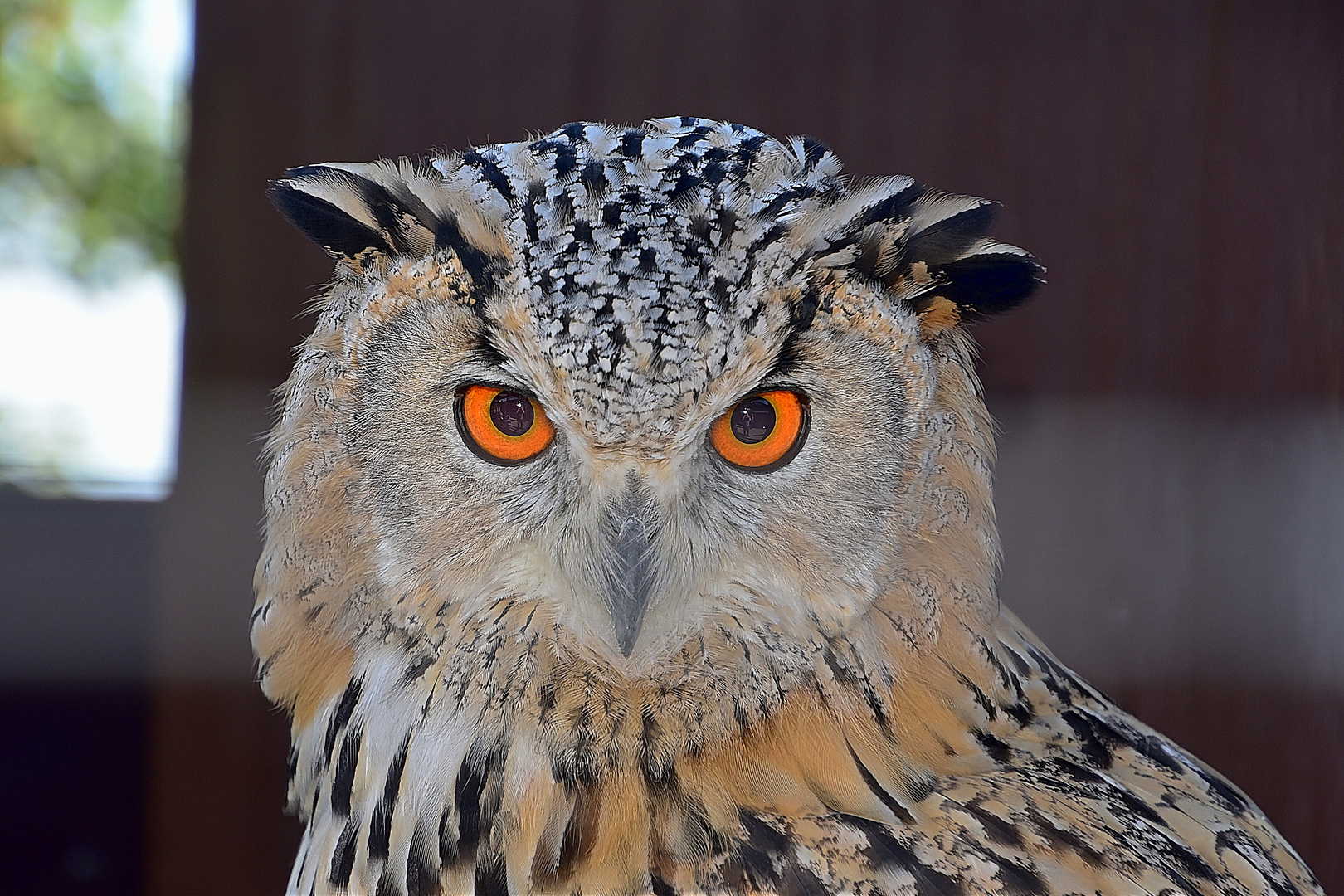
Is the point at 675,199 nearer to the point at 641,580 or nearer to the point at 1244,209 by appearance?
the point at 641,580

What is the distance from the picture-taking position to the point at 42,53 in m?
1.40

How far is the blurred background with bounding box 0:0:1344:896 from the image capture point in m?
1.13

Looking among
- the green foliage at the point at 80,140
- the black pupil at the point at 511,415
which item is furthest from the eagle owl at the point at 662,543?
the green foliage at the point at 80,140

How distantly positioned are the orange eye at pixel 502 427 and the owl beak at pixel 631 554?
0.30 feet

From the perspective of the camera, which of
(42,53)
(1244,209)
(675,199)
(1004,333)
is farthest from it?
(42,53)

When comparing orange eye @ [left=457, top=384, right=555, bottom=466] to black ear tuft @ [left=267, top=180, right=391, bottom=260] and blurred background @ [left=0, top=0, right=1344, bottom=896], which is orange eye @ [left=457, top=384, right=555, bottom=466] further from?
blurred background @ [left=0, top=0, right=1344, bottom=896]

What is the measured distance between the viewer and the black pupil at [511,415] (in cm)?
79

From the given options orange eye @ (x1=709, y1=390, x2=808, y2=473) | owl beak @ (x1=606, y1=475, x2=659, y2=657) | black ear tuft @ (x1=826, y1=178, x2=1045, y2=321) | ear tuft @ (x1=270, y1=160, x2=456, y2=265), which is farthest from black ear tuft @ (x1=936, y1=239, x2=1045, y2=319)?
ear tuft @ (x1=270, y1=160, x2=456, y2=265)

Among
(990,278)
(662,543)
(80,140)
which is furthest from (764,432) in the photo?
(80,140)

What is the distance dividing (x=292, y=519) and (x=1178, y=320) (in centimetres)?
108

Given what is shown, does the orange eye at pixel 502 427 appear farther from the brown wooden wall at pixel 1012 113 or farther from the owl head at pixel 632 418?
the brown wooden wall at pixel 1012 113

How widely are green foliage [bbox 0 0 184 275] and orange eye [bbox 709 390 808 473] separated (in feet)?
3.43

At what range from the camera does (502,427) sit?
2.64 ft

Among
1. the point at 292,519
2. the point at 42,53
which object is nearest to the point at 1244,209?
the point at 292,519
